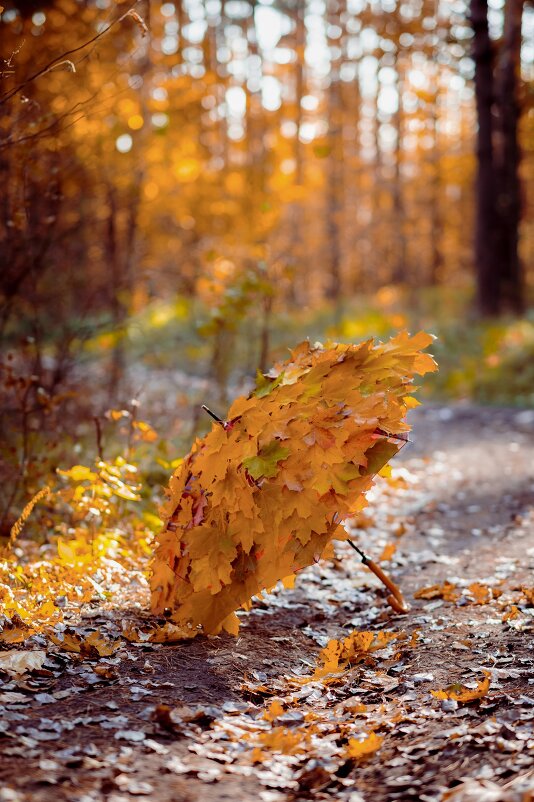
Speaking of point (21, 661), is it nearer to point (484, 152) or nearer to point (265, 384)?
point (265, 384)

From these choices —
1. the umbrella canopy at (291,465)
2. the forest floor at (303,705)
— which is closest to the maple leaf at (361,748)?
the forest floor at (303,705)

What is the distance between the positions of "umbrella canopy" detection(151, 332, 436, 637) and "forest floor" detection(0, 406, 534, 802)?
43 centimetres

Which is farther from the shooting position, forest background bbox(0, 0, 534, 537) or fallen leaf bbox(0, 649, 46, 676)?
forest background bbox(0, 0, 534, 537)

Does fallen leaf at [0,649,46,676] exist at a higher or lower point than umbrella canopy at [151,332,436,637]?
lower

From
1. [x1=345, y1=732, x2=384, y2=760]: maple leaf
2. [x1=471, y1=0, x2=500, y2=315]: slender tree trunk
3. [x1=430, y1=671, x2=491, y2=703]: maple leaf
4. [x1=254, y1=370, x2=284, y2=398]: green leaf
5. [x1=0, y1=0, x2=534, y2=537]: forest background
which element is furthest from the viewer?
[x1=471, y1=0, x2=500, y2=315]: slender tree trunk

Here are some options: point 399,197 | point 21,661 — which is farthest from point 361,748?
point 399,197

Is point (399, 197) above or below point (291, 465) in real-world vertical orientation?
above

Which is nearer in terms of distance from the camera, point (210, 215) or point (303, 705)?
point (303, 705)

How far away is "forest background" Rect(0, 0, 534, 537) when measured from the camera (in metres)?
6.02

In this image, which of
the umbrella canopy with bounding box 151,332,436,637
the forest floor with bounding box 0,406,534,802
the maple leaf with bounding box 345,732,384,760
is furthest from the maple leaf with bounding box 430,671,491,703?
the umbrella canopy with bounding box 151,332,436,637

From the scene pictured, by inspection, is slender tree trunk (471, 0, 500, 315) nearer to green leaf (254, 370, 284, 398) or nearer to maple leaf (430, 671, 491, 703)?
green leaf (254, 370, 284, 398)

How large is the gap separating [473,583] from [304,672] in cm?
144

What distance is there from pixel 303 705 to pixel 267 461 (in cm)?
98

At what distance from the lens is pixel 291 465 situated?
10.8 feet
